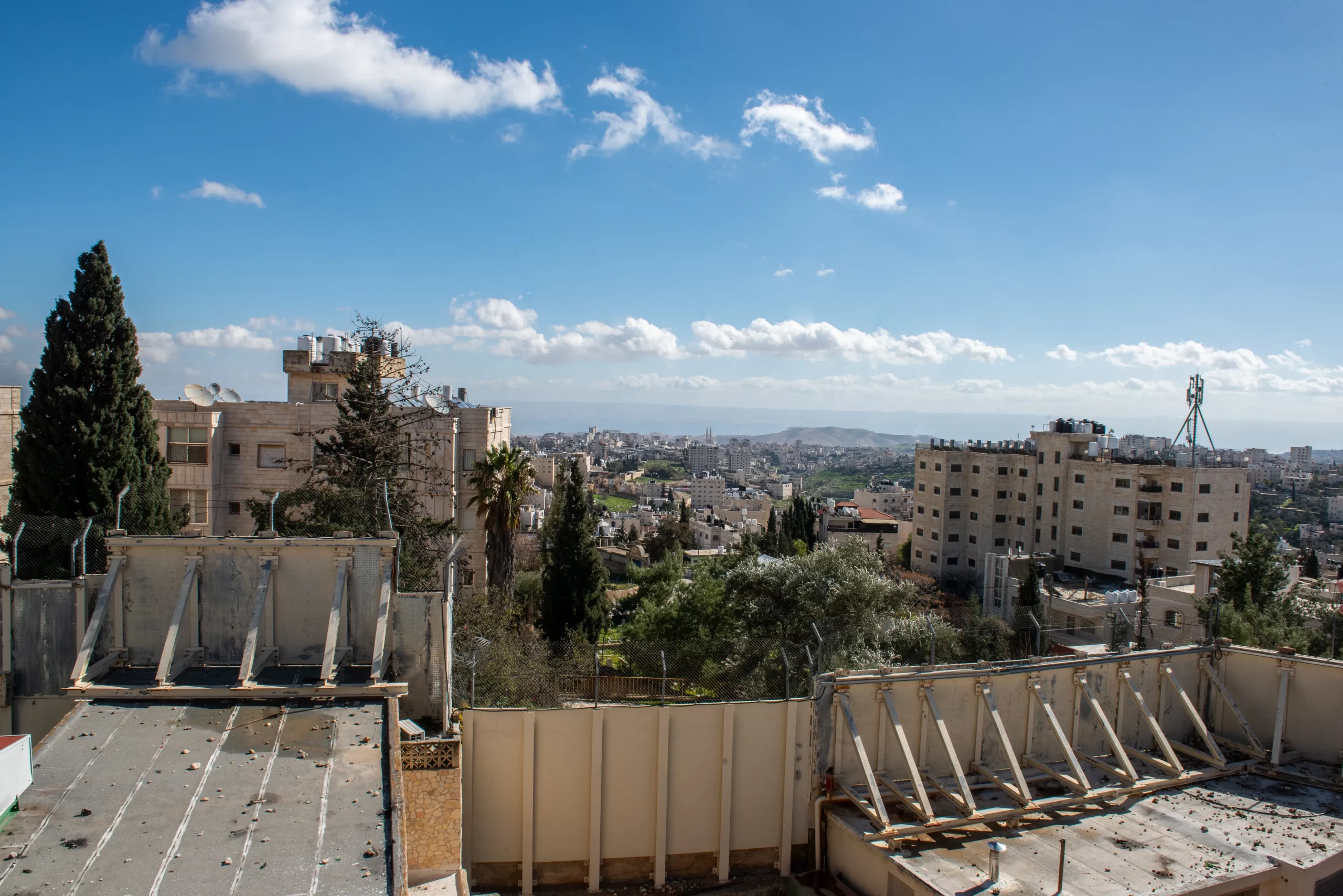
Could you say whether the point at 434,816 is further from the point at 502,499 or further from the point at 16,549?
the point at 502,499

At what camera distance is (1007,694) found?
13375 millimetres

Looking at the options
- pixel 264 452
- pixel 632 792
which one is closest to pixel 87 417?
pixel 264 452

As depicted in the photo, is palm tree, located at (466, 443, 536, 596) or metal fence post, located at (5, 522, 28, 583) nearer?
metal fence post, located at (5, 522, 28, 583)

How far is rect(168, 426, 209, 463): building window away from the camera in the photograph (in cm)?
2619

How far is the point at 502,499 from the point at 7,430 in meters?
15.3

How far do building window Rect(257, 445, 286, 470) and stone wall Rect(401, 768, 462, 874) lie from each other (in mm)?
20776

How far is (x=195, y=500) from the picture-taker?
26359 mm

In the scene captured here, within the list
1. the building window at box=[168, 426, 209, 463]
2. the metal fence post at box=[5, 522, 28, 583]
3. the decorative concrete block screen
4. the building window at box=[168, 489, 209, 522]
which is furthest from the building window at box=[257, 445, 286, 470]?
the decorative concrete block screen

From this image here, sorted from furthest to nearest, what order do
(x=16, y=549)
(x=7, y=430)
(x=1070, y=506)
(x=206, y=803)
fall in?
(x=1070, y=506) < (x=7, y=430) < (x=16, y=549) < (x=206, y=803)

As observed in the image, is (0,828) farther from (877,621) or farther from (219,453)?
(219,453)

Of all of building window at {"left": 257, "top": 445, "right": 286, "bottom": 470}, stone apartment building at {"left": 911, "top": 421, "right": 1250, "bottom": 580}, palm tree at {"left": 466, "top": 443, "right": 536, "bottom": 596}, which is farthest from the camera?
stone apartment building at {"left": 911, "top": 421, "right": 1250, "bottom": 580}

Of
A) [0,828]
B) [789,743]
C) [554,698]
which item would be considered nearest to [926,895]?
[789,743]

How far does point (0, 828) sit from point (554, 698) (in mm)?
6809

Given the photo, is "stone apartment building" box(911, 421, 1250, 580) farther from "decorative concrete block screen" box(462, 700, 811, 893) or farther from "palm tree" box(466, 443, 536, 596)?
"decorative concrete block screen" box(462, 700, 811, 893)
